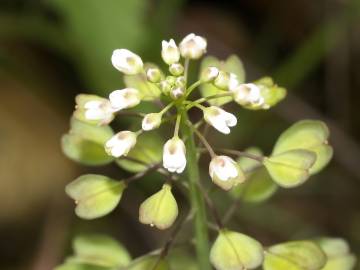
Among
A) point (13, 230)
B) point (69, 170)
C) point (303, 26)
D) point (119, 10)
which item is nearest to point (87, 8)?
point (119, 10)

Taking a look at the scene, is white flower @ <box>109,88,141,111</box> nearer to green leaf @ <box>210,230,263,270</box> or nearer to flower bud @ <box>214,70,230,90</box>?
flower bud @ <box>214,70,230,90</box>

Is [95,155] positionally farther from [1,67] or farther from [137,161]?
[1,67]

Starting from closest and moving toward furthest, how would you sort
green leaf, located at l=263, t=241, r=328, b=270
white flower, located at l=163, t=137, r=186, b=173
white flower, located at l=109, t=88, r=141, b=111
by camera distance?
white flower, located at l=163, t=137, r=186, b=173 < white flower, located at l=109, t=88, r=141, b=111 < green leaf, located at l=263, t=241, r=328, b=270

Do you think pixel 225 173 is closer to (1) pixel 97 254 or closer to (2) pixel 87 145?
(2) pixel 87 145

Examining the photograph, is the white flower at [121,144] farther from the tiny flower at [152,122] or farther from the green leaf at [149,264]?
the green leaf at [149,264]

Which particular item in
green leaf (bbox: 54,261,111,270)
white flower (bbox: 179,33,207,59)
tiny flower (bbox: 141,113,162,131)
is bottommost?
green leaf (bbox: 54,261,111,270)

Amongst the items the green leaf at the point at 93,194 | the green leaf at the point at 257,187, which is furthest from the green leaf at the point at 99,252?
the green leaf at the point at 257,187

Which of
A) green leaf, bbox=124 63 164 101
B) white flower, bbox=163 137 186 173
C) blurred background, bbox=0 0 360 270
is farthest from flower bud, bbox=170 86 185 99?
blurred background, bbox=0 0 360 270
